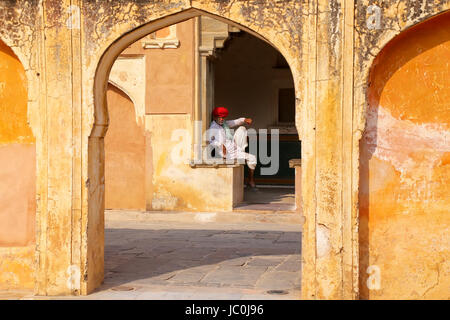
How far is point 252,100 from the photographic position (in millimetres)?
15680

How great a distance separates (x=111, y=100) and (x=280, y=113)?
489 cm

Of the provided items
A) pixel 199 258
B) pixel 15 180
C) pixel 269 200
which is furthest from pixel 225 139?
pixel 15 180

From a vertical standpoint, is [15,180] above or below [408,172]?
below

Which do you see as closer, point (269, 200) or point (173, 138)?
point (173, 138)

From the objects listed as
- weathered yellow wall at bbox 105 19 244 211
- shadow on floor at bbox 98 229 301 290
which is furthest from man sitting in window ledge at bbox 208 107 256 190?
shadow on floor at bbox 98 229 301 290

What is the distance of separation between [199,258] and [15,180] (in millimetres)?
2472

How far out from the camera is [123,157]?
12.0m

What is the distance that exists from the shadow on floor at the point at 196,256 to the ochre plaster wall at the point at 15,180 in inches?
32.6

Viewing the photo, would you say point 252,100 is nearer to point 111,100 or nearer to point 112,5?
point 111,100

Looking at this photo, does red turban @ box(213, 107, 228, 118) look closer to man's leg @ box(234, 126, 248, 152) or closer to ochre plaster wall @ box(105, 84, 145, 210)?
man's leg @ box(234, 126, 248, 152)

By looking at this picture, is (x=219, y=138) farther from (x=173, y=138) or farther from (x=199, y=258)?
(x=199, y=258)

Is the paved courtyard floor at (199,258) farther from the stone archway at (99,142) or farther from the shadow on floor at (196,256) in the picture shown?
the stone archway at (99,142)

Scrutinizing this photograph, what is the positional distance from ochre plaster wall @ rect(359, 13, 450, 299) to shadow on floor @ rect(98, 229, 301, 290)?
4.72 feet

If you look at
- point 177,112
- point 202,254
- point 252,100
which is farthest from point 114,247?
point 252,100
